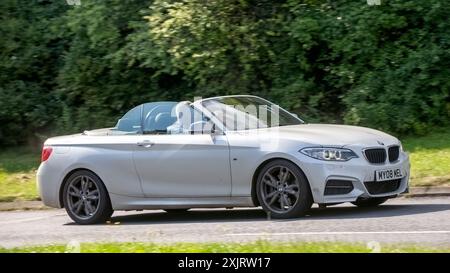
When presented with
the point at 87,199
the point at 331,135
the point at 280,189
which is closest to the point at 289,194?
the point at 280,189

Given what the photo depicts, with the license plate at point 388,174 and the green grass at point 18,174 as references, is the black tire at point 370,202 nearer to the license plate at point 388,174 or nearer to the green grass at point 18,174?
the license plate at point 388,174

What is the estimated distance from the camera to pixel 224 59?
19625 millimetres

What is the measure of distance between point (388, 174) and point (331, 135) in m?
0.82

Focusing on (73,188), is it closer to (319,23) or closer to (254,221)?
(254,221)

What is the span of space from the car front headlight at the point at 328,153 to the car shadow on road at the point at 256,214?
2.41 feet

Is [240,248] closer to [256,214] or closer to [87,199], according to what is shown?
[256,214]

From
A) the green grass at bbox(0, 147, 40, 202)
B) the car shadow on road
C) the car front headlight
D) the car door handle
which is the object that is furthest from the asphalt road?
the green grass at bbox(0, 147, 40, 202)

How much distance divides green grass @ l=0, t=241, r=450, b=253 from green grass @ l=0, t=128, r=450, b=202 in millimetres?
5825

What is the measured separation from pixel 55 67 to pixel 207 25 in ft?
15.0

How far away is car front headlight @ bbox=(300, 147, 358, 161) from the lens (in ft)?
38.1

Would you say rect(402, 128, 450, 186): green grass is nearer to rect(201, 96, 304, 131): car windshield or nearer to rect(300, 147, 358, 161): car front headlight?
rect(201, 96, 304, 131): car windshield
